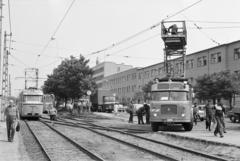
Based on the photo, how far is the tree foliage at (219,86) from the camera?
50.0 meters

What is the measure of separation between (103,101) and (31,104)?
29110 mm

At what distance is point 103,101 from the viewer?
214ft

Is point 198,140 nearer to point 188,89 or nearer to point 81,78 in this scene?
point 188,89

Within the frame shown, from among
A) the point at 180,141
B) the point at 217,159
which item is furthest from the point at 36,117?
the point at 217,159

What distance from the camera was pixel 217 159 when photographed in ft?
38.7

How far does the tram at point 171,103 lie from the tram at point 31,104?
16.2 meters

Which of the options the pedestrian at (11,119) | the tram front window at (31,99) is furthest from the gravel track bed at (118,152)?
the tram front window at (31,99)

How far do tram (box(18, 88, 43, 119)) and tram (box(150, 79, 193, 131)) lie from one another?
16.2 m

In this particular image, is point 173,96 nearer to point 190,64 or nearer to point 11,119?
point 11,119

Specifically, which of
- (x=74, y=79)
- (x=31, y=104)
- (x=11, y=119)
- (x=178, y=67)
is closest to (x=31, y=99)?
(x=31, y=104)

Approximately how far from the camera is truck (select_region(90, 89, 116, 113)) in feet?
211

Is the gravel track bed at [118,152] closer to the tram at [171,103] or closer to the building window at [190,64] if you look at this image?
the tram at [171,103]

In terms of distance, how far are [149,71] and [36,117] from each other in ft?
186

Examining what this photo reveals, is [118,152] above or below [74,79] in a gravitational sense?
below
